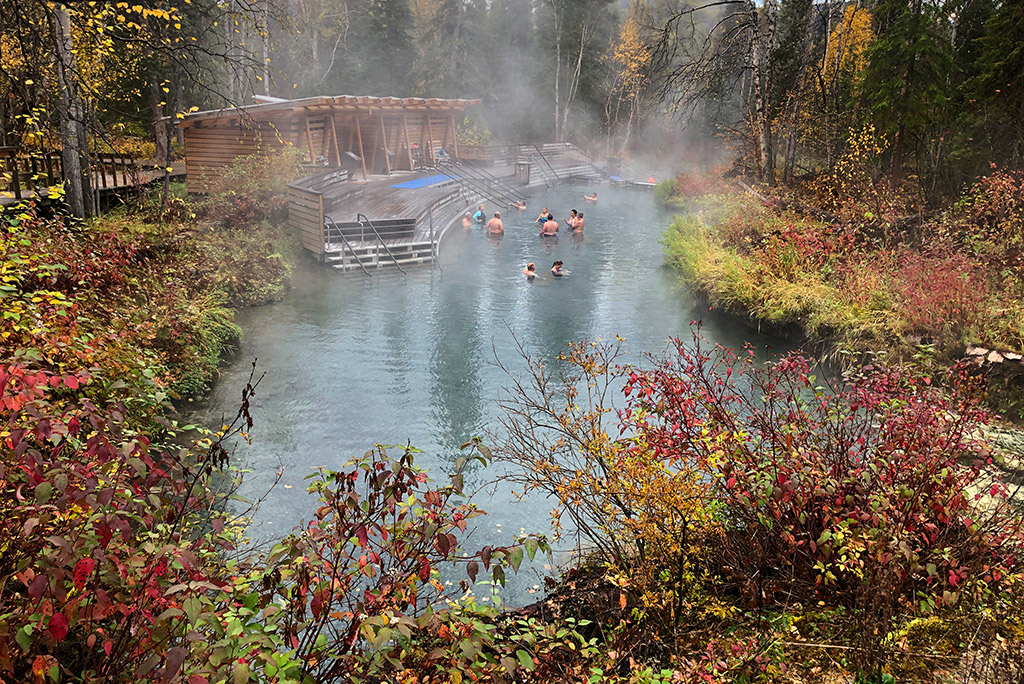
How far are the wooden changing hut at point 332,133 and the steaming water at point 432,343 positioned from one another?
25.9ft

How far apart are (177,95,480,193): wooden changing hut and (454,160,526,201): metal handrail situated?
112 cm

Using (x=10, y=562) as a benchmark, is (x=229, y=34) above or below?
above

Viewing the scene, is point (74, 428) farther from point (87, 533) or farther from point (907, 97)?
point (907, 97)

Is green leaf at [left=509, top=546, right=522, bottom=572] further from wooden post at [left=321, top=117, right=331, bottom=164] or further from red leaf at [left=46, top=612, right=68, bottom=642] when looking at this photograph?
wooden post at [left=321, top=117, right=331, bottom=164]

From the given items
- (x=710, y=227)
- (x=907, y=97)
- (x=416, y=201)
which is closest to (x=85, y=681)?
(x=907, y=97)

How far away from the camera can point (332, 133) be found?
28.6m

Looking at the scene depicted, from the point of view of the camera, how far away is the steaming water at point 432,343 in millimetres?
9305

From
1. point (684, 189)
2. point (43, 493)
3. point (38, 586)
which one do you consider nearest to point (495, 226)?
point (684, 189)

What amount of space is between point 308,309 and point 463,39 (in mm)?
45167

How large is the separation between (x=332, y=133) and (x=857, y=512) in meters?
28.2

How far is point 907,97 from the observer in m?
15.5

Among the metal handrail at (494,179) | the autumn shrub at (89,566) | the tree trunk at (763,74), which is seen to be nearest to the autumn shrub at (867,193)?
the tree trunk at (763,74)

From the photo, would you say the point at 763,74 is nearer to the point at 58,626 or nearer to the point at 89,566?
the point at 89,566

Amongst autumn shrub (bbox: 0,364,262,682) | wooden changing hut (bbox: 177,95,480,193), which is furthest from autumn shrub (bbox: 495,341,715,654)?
wooden changing hut (bbox: 177,95,480,193)
